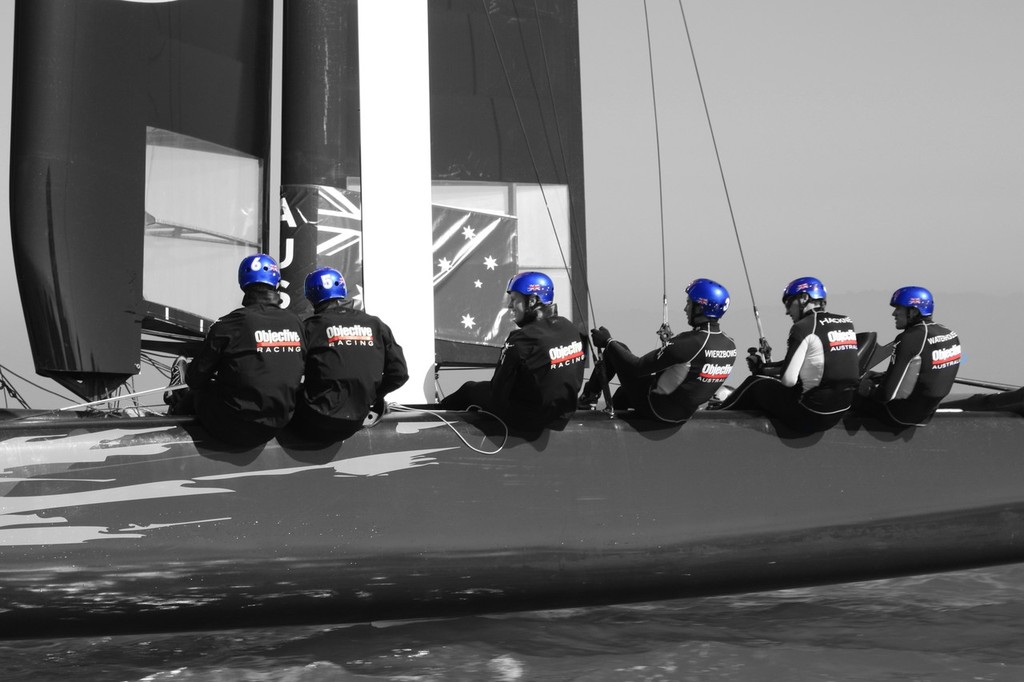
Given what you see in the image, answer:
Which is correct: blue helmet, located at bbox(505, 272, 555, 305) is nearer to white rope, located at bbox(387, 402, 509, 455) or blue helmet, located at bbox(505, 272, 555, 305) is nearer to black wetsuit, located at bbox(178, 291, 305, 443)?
white rope, located at bbox(387, 402, 509, 455)

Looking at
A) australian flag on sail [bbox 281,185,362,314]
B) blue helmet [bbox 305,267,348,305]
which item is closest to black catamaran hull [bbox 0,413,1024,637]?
blue helmet [bbox 305,267,348,305]

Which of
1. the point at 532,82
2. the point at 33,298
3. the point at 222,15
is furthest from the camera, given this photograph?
the point at 532,82

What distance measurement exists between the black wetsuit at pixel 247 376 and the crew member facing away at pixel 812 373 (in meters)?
2.06

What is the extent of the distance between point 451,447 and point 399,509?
1.02 feet

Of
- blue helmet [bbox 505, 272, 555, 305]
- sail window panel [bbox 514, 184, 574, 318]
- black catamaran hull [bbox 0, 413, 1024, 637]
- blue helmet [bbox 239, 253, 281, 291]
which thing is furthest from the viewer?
sail window panel [bbox 514, 184, 574, 318]

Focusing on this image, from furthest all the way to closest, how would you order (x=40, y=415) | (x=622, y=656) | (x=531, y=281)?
(x=531, y=281), (x=622, y=656), (x=40, y=415)

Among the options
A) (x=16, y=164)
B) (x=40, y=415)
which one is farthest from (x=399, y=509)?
(x=16, y=164)

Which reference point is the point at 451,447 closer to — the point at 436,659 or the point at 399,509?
the point at 399,509

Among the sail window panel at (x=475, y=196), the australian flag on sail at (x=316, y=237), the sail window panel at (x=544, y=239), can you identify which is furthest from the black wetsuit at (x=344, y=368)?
the sail window panel at (x=544, y=239)

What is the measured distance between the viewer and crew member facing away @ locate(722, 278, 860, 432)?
188 inches

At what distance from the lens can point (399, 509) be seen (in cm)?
411

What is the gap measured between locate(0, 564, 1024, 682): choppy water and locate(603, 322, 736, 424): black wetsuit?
0.91 meters

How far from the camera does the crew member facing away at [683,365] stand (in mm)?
4578

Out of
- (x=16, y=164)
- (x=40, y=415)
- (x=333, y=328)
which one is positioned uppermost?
(x=16, y=164)
